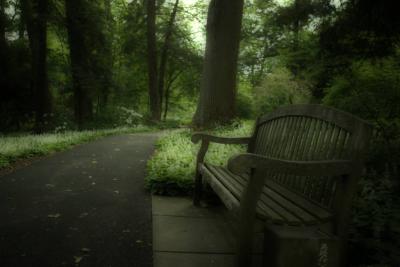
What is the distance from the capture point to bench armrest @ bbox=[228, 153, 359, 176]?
2.11 m

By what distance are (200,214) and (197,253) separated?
0.99 m

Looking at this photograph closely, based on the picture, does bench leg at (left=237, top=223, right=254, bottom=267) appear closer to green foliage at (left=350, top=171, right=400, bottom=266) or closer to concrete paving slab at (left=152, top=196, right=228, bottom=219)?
green foliage at (left=350, top=171, right=400, bottom=266)

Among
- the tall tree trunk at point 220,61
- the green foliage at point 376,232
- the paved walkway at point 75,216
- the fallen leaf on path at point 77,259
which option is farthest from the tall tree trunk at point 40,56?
the green foliage at point 376,232

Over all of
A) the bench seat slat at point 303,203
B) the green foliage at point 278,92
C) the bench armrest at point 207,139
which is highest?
the green foliage at point 278,92

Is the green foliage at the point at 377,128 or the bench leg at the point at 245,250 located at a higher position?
the green foliage at the point at 377,128

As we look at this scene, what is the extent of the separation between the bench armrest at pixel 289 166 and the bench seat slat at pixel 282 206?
0.33 m

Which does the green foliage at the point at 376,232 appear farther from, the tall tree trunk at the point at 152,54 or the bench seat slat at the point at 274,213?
the tall tree trunk at the point at 152,54

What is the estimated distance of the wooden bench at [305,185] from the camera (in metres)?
2.22

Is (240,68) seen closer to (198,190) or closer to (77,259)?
(198,190)

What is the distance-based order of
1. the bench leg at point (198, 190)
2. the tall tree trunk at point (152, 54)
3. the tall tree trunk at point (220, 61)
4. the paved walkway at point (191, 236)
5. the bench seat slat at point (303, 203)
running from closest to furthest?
the bench seat slat at point (303, 203) → the paved walkway at point (191, 236) → the bench leg at point (198, 190) → the tall tree trunk at point (220, 61) → the tall tree trunk at point (152, 54)

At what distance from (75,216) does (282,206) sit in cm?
232

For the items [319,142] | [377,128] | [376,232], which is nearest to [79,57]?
[377,128]

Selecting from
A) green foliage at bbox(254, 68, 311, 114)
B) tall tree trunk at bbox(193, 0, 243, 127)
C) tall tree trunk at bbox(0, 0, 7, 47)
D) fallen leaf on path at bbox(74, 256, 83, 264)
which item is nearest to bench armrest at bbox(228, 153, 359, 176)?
fallen leaf on path at bbox(74, 256, 83, 264)

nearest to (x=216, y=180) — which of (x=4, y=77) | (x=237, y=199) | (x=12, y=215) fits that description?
(x=237, y=199)
